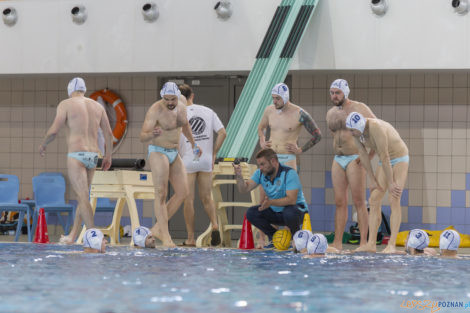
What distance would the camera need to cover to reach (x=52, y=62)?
1272 centimetres


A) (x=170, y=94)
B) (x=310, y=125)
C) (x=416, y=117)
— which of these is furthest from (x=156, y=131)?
(x=416, y=117)

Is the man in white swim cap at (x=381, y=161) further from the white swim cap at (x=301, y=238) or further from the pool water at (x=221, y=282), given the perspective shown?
the white swim cap at (x=301, y=238)

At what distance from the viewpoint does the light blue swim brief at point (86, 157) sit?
9.14 meters

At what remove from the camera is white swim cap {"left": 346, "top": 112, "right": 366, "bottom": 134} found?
8078 millimetres

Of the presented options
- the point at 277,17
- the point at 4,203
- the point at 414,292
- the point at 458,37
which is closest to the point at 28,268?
the point at 414,292

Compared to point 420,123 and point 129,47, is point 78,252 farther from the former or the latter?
point 420,123

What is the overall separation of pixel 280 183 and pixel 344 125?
3.05ft

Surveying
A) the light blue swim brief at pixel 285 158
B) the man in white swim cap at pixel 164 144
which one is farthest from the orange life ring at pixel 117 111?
the light blue swim brief at pixel 285 158

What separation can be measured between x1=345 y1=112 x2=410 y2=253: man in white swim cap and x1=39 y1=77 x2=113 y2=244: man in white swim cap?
9.29 ft

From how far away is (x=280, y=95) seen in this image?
9.23m

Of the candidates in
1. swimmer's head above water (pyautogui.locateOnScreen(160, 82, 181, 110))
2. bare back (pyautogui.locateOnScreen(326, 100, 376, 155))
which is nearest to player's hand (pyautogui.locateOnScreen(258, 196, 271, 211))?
bare back (pyautogui.locateOnScreen(326, 100, 376, 155))

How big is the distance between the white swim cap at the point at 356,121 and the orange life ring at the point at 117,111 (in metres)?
5.82

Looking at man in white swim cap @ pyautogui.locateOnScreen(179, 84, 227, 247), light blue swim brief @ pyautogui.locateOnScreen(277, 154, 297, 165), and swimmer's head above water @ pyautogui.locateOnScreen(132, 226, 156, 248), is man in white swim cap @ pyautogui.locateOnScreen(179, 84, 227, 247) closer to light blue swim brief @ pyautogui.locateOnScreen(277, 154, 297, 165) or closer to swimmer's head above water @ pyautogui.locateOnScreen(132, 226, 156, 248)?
light blue swim brief @ pyautogui.locateOnScreen(277, 154, 297, 165)

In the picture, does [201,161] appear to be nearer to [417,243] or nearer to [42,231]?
[42,231]
